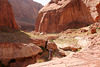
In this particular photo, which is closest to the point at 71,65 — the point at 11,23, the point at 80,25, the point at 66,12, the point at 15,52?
the point at 15,52

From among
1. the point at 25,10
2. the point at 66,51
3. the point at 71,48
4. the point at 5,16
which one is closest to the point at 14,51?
the point at 5,16

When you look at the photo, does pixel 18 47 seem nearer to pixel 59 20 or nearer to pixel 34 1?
pixel 59 20

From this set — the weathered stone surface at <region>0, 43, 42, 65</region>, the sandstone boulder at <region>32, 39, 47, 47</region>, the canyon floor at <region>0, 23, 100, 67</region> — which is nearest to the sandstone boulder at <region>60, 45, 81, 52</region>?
the canyon floor at <region>0, 23, 100, 67</region>

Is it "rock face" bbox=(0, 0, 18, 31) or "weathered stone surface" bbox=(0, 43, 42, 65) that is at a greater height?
"rock face" bbox=(0, 0, 18, 31)

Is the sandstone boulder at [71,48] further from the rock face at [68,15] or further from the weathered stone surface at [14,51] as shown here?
the rock face at [68,15]

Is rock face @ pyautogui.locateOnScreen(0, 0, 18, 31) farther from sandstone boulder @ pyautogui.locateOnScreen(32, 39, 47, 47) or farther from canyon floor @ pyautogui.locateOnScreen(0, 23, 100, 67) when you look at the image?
sandstone boulder @ pyautogui.locateOnScreen(32, 39, 47, 47)

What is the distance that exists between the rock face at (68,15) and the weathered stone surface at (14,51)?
56.9 feet

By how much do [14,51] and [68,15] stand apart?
69.6 feet

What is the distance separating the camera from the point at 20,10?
58.3 meters

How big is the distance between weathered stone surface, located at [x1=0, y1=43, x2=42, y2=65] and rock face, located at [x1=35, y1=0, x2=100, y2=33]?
56.9 feet

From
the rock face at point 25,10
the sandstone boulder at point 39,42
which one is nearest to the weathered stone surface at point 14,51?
the sandstone boulder at point 39,42

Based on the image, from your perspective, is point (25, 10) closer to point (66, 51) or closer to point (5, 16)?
point (5, 16)

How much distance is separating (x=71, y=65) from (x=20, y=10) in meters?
62.1

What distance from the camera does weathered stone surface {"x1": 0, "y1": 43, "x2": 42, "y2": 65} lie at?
6.51 metres
